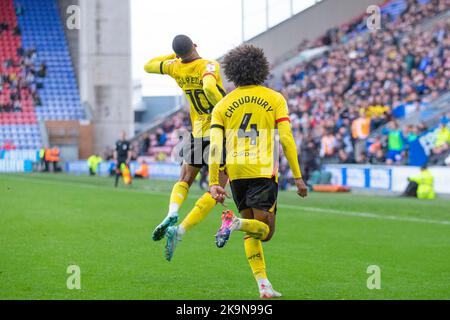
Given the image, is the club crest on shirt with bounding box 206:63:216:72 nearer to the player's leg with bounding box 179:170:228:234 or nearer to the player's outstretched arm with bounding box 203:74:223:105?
the player's outstretched arm with bounding box 203:74:223:105

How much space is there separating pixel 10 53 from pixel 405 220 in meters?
38.4

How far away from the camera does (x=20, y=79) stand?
50562mm

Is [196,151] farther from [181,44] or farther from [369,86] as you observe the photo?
[369,86]

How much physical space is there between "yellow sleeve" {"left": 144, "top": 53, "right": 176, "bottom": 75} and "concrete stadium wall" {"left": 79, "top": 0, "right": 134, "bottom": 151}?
38.2 meters

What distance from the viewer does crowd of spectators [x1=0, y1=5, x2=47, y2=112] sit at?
162 feet

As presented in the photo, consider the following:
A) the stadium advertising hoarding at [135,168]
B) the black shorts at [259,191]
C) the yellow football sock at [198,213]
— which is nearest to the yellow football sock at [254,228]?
the black shorts at [259,191]

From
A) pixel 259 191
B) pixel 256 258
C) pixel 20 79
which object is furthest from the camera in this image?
pixel 20 79

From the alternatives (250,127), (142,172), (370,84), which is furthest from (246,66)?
(142,172)

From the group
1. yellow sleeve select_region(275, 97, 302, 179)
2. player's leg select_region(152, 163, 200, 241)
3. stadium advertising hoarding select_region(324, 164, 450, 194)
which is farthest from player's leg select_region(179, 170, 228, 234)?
stadium advertising hoarding select_region(324, 164, 450, 194)

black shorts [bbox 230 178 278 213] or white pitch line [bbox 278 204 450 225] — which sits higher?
black shorts [bbox 230 178 278 213]

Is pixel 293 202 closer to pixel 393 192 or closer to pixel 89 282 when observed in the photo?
pixel 393 192

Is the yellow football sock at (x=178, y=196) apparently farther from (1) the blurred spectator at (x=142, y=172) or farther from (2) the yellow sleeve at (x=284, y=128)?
(1) the blurred spectator at (x=142, y=172)

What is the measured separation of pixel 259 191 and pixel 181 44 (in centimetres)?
241
